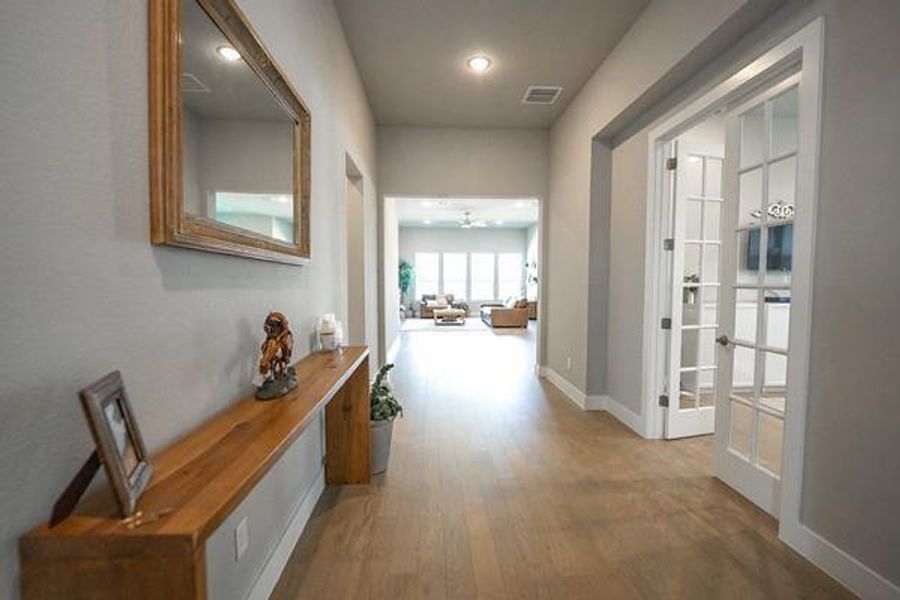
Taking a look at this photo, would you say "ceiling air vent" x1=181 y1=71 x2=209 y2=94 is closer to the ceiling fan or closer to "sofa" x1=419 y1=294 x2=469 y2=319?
the ceiling fan

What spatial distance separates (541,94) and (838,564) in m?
3.84

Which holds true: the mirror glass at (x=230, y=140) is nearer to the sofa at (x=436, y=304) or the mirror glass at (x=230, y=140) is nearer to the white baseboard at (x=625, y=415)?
the white baseboard at (x=625, y=415)

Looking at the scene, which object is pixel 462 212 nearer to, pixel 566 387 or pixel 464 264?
pixel 464 264

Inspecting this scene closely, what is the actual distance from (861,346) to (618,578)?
1.28 metres

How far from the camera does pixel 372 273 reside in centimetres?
439

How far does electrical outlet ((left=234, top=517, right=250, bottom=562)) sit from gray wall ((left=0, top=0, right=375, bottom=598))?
1.49ft

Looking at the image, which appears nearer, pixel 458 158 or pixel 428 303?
pixel 458 158

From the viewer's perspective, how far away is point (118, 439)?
0.73 m

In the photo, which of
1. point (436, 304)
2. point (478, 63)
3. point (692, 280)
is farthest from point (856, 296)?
point (436, 304)

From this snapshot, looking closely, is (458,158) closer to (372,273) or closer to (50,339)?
(372,273)

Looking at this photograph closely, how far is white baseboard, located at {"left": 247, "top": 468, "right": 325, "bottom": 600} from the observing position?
1521mm

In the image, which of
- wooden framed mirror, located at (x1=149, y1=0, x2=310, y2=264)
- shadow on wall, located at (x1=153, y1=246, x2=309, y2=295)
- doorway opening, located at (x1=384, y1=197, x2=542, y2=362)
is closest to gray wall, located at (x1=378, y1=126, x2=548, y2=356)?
wooden framed mirror, located at (x1=149, y1=0, x2=310, y2=264)

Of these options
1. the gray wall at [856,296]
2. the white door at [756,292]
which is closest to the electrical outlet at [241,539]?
the gray wall at [856,296]

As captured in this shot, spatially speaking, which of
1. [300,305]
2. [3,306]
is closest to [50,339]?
[3,306]
